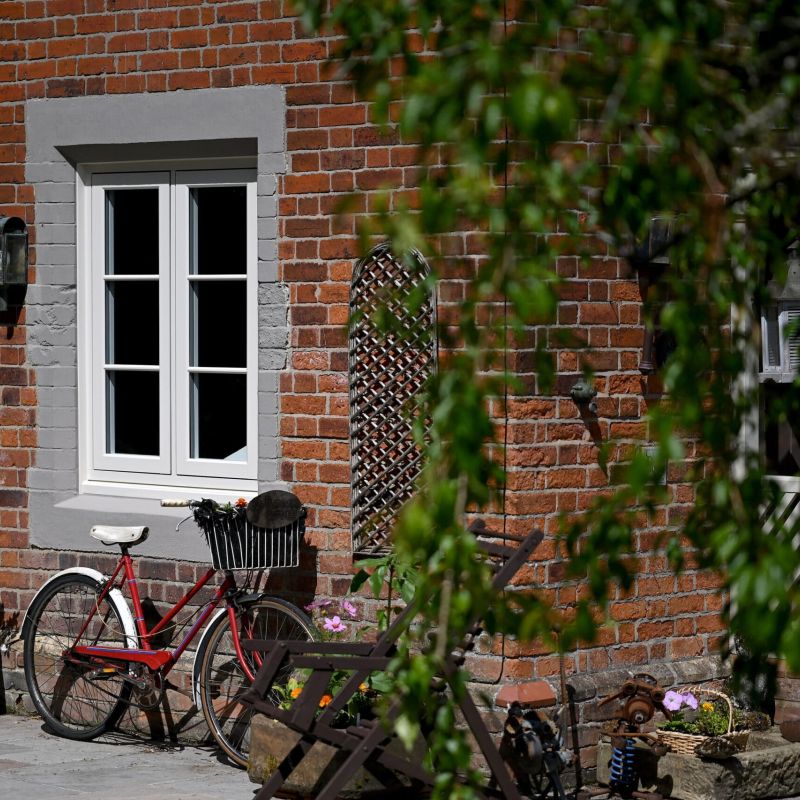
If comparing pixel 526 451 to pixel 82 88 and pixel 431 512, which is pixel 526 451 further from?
pixel 431 512

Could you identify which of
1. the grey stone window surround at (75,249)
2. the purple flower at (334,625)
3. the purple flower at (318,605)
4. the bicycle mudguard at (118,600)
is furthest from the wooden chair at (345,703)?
the grey stone window surround at (75,249)

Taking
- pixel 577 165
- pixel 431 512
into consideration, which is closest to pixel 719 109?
pixel 577 165

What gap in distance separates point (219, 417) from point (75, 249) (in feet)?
3.69

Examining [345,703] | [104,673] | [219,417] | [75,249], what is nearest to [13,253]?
[75,249]

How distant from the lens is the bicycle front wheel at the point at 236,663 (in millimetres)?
6758

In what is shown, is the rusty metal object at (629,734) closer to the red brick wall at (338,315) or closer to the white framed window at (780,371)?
the red brick wall at (338,315)

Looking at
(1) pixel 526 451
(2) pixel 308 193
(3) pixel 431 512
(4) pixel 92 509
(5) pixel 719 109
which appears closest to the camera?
(3) pixel 431 512

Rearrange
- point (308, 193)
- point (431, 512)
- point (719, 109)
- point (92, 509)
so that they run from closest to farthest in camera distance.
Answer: point (431, 512)
point (719, 109)
point (308, 193)
point (92, 509)

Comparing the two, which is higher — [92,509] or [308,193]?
[308,193]

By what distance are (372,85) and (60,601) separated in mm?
5711

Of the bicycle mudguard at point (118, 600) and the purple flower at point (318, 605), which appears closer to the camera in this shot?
the purple flower at point (318, 605)

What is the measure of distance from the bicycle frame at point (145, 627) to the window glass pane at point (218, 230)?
1.41 metres

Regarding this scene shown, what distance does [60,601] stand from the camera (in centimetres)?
777

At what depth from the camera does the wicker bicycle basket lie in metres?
6.59
